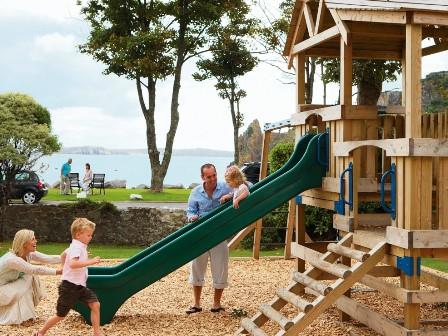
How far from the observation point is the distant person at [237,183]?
342 inches

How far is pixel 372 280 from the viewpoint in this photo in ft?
27.1

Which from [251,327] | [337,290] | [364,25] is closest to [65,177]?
[364,25]

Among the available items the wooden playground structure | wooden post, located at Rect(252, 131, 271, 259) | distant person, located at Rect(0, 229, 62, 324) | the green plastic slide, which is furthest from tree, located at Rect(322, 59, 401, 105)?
distant person, located at Rect(0, 229, 62, 324)

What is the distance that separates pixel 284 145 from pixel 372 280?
789 centimetres

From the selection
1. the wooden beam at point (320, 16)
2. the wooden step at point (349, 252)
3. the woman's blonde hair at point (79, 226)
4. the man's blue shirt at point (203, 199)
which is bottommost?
the wooden step at point (349, 252)

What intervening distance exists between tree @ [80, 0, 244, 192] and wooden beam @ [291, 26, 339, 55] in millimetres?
21594

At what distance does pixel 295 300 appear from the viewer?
7.42m

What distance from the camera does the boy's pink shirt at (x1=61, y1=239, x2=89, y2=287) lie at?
7199mm

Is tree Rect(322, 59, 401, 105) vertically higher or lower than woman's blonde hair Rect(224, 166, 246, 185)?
higher

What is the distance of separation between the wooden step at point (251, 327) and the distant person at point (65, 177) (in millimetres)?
23138

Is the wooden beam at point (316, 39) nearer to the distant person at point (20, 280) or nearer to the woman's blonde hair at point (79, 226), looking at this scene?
the woman's blonde hair at point (79, 226)

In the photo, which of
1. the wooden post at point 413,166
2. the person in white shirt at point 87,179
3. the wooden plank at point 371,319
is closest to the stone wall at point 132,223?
the person in white shirt at point 87,179

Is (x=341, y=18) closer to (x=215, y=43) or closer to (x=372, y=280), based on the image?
(x=372, y=280)

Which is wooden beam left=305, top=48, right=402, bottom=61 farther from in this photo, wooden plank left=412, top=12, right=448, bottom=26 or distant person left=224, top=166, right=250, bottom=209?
wooden plank left=412, top=12, right=448, bottom=26
